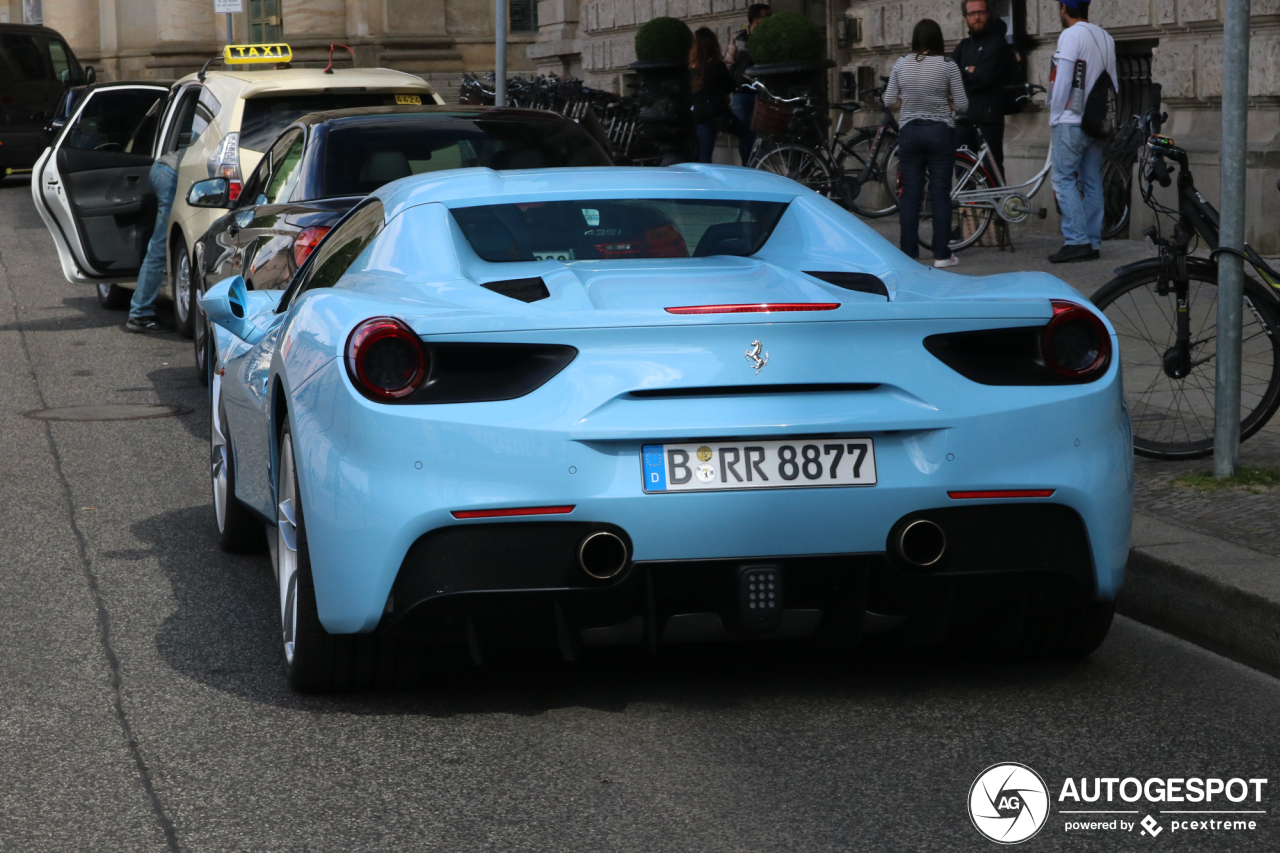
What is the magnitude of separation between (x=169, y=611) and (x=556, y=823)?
225cm

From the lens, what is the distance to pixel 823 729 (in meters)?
4.41

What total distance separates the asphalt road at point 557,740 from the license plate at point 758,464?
2.00 ft

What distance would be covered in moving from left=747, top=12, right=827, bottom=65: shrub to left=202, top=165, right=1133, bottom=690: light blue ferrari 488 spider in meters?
15.8

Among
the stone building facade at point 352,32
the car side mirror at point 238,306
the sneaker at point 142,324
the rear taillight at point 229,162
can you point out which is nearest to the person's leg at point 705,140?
the sneaker at point 142,324

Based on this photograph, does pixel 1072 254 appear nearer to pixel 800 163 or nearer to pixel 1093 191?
pixel 1093 191

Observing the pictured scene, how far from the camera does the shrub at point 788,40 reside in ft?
65.6

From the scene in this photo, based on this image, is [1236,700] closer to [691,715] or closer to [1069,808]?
[1069,808]

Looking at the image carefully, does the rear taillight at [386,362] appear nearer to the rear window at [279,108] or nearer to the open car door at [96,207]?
the rear window at [279,108]

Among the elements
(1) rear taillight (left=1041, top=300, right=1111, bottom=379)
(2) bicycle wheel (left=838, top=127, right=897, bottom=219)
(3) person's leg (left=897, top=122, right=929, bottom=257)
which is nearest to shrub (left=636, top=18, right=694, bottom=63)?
(2) bicycle wheel (left=838, top=127, right=897, bottom=219)

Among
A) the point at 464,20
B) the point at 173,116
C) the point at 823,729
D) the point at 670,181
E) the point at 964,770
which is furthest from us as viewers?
the point at 464,20

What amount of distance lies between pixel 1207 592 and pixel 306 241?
418cm

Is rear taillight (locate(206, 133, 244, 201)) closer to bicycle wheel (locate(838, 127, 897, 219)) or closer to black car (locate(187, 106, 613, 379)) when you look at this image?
black car (locate(187, 106, 613, 379))

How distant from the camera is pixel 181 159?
12016 mm

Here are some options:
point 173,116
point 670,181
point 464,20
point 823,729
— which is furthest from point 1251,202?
point 464,20
